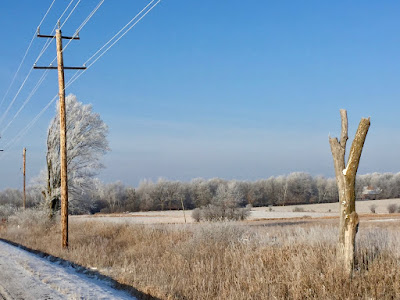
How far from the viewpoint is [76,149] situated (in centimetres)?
3180

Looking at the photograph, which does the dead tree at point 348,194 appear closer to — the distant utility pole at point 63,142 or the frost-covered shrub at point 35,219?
the distant utility pole at point 63,142

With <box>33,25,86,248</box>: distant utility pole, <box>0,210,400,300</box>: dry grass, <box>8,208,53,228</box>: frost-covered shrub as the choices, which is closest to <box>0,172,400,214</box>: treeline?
<box>8,208,53,228</box>: frost-covered shrub

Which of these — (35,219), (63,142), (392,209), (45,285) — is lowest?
(392,209)

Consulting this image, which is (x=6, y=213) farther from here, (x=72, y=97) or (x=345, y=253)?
(x=345, y=253)

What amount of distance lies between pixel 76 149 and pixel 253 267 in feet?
76.6

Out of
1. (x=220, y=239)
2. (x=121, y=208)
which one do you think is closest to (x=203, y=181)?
(x=121, y=208)

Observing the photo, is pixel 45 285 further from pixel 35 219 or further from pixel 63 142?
pixel 35 219

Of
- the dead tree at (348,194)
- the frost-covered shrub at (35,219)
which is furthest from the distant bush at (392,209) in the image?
the dead tree at (348,194)

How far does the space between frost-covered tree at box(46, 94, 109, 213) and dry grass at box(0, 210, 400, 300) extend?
15.2 meters

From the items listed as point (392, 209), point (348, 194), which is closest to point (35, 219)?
point (348, 194)

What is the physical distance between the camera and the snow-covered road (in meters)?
8.77

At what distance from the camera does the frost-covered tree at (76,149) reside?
3177 cm

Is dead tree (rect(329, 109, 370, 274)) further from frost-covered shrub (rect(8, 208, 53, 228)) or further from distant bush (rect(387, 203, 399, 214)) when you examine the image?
distant bush (rect(387, 203, 399, 214))

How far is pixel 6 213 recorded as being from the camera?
5453 centimetres
